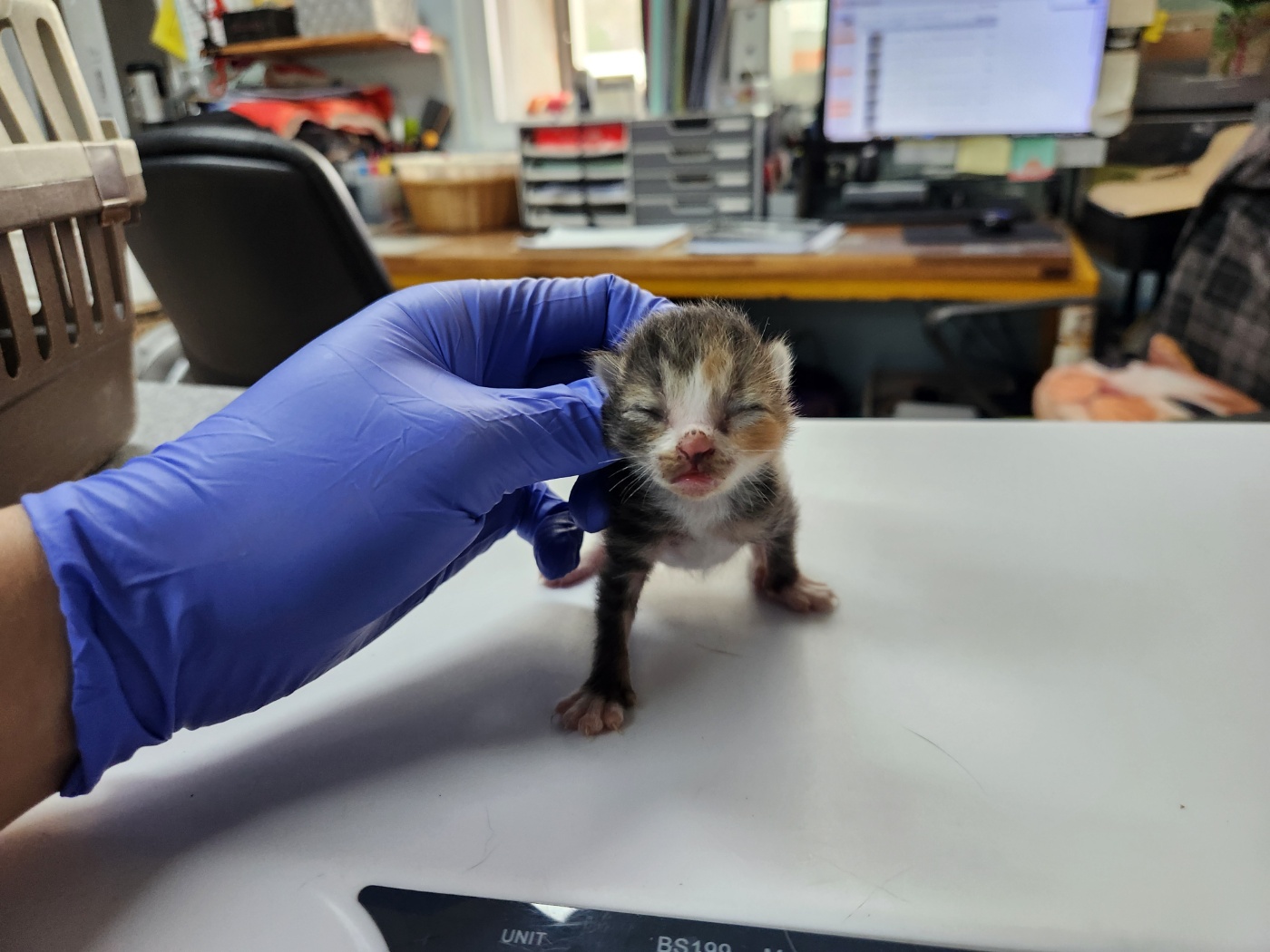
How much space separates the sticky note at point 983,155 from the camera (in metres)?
2.18

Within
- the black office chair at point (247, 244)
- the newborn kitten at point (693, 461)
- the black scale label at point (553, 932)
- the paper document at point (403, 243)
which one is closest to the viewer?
the black scale label at point (553, 932)

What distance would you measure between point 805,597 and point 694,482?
→ 0.59ft

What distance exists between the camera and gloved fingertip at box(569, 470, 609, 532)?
2.56 feet

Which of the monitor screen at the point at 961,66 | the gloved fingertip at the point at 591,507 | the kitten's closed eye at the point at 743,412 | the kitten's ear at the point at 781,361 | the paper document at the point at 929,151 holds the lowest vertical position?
the gloved fingertip at the point at 591,507

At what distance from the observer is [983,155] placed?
221cm

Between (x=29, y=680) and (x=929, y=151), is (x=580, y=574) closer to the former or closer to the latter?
(x=29, y=680)

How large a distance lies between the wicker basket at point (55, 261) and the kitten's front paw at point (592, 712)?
1.86 ft

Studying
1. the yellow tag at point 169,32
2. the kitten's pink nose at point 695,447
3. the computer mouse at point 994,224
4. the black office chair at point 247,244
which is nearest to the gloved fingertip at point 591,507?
the kitten's pink nose at point 695,447

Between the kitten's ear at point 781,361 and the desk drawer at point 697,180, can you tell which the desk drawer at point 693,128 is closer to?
the desk drawer at point 697,180

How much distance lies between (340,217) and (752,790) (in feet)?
3.82

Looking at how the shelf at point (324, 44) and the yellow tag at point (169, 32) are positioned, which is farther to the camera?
the shelf at point (324, 44)

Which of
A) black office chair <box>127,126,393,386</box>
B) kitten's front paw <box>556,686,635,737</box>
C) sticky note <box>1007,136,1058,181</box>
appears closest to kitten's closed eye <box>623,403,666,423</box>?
kitten's front paw <box>556,686,635,737</box>

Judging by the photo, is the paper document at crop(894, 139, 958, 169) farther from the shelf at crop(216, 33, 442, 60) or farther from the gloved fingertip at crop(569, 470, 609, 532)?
the gloved fingertip at crop(569, 470, 609, 532)

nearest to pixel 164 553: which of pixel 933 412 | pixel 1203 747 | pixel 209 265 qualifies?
pixel 1203 747
